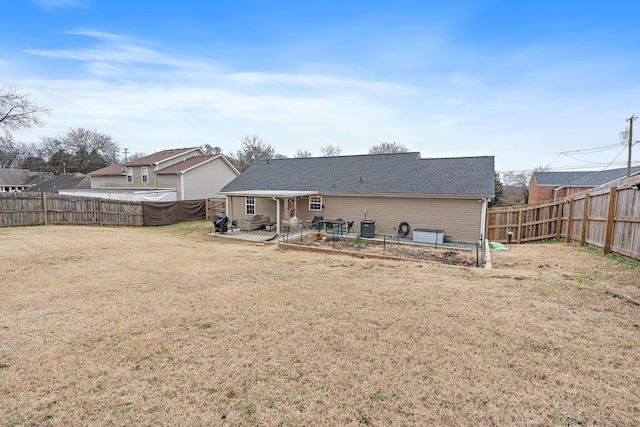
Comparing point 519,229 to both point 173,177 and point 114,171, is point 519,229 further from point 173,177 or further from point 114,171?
point 114,171

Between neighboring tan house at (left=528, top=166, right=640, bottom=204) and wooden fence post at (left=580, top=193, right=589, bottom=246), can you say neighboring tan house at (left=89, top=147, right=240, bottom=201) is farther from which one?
neighboring tan house at (left=528, top=166, right=640, bottom=204)

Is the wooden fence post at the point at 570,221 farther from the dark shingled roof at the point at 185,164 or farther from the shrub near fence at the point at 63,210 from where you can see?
the dark shingled roof at the point at 185,164

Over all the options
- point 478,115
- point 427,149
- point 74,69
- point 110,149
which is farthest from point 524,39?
point 110,149

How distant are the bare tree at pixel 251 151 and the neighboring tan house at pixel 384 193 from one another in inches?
924

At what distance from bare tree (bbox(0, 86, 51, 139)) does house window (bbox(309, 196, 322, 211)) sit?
19147mm

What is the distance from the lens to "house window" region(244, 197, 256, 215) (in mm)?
17984

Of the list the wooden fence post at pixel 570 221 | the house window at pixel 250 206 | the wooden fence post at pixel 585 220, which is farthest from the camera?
the house window at pixel 250 206

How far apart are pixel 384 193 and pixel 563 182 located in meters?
30.1

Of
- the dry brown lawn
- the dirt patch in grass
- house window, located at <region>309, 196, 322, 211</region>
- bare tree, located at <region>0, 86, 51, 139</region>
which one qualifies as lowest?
the dirt patch in grass

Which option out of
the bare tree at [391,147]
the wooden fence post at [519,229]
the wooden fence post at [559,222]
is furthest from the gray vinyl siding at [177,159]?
the bare tree at [391,147]

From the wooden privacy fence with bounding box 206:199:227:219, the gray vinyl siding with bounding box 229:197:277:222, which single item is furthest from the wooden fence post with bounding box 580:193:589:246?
the wooden privacy fence with bounding box 206:199:227:219

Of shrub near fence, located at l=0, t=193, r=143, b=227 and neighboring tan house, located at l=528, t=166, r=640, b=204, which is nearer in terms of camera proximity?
shrub near fence, located at l=0, t=193, r=143, b=227

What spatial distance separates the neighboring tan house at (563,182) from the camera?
29.7 metres

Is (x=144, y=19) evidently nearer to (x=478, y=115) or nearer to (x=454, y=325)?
(x=454, y=325)
